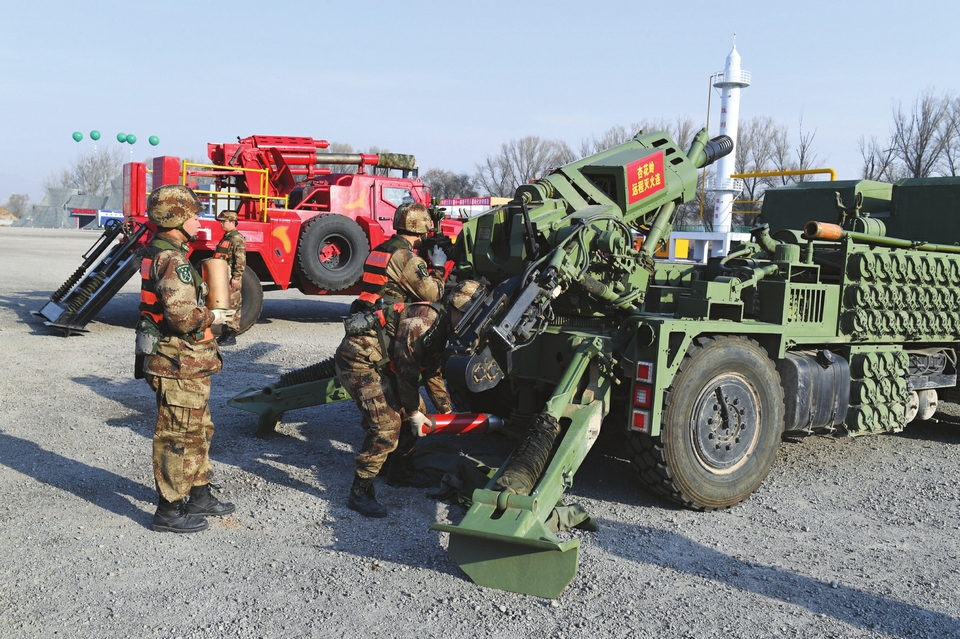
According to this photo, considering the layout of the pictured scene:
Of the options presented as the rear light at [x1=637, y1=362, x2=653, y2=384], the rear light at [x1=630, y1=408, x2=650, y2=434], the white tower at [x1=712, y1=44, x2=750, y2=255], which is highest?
the white tower at [x1=712, y1=44, x2=750, y2=255]

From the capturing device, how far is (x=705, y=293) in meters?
5.10

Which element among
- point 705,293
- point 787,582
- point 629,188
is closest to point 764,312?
point 705,293

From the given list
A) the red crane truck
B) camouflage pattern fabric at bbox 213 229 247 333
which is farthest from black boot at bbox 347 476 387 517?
the red crane truck

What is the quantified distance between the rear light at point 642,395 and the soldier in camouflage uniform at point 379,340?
1407mm

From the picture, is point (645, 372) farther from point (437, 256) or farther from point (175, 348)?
point (175, 348)

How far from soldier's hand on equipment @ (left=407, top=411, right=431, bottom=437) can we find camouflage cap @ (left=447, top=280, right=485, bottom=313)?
0.70 meters

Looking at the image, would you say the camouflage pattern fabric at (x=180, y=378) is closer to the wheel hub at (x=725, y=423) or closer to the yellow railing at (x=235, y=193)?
the wheel hub at (x=725, y=423)

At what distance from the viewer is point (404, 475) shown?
562 cm

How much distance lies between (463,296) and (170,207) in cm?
176

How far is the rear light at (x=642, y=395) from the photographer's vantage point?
4707 mm

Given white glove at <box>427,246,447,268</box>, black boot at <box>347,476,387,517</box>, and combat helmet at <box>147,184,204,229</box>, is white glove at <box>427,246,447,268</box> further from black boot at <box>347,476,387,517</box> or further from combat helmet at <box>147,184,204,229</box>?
combat helmet at <box>147,184,204,229</box>

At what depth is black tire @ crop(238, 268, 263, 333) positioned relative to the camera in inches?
456

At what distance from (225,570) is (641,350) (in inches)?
96.4

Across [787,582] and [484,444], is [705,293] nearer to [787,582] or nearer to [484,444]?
[787,582]
